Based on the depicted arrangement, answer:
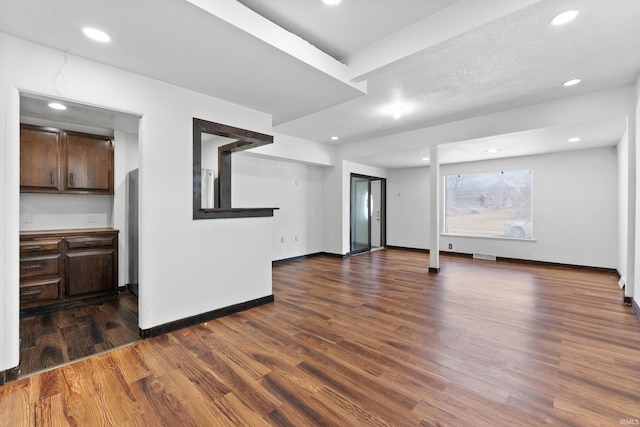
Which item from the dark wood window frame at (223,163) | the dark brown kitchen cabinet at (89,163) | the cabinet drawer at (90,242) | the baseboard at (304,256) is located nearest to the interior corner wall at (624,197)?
the dark wood window frame at (223,163)

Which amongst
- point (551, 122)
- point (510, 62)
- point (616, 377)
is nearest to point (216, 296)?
point (616, 377)

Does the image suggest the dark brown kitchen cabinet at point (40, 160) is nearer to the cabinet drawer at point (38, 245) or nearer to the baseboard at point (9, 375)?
the cabinet drawer at point (38, 245)

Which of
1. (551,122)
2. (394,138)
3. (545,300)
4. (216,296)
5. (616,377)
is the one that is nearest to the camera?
(616,377)

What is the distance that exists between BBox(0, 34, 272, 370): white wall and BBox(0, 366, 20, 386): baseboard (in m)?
0.03

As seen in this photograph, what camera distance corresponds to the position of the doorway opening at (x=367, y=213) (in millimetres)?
7414

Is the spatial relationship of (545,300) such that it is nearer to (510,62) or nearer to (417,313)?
(417,313)

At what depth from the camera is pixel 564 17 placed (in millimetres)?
2148

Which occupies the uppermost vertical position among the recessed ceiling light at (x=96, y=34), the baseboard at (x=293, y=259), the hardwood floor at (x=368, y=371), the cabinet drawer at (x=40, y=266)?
the recessed ceiling light at (x=96, y=34)

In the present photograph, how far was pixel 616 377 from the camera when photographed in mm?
1949

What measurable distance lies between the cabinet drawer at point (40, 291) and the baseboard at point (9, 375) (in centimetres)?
155

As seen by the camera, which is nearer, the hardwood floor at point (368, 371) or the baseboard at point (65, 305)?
the hardwood floor at point (368, 371)

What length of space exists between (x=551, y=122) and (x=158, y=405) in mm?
5407

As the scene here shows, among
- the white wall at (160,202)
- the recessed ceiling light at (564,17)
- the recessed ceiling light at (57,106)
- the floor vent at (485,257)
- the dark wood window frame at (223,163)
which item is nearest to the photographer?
the white wall at (160,202)

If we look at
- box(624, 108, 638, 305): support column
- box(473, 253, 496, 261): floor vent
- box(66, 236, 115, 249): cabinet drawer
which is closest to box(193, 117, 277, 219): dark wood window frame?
box(66, 236, 115, 249): cabinet drawer
